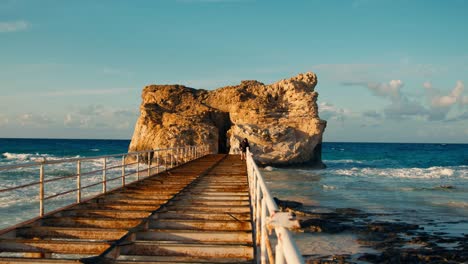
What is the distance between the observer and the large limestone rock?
42.1 meters

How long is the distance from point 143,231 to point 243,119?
3887cm

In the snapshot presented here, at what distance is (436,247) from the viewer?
1296cm

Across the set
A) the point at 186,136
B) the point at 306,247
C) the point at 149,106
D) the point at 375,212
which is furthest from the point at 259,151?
the point at 306,247

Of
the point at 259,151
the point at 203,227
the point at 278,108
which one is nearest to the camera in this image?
the point at 203,227

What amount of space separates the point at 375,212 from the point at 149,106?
34673mm

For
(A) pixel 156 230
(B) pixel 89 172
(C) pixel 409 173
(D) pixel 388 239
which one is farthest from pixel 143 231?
(C) pixel 409 173

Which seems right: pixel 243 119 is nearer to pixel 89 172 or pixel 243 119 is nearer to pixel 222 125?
pixel 222 125

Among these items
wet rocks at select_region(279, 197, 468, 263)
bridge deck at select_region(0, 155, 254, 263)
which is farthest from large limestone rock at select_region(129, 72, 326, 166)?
bridge deck at select_region(0, 155, 254, 263)

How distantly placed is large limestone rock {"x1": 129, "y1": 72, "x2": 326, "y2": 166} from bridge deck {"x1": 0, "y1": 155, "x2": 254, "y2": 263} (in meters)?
30.0

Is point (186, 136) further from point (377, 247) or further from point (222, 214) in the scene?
point (222, 214)

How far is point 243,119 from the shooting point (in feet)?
150

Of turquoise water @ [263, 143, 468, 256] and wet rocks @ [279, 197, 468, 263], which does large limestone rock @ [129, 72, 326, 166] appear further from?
wet rocks @ [279, 197, 468, 263]

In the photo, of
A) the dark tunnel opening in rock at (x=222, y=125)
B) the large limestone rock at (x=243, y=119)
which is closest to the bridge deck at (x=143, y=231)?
the large limestone rock at (x=243, y=119)

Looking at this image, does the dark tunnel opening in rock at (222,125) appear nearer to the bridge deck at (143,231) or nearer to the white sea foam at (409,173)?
the white sea foam at (409,173)
